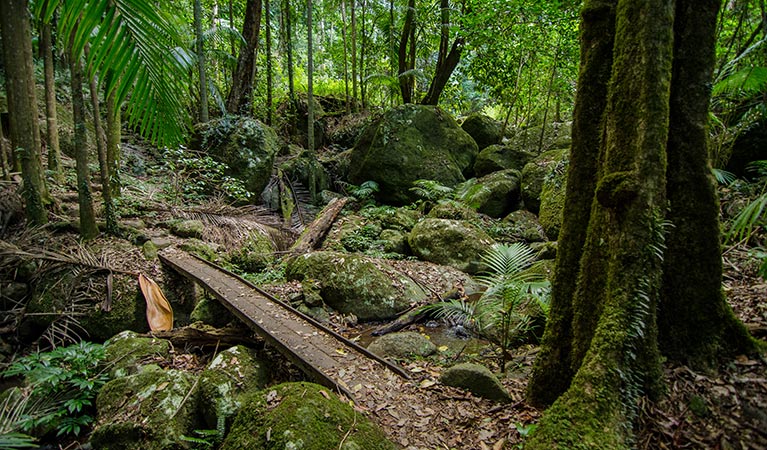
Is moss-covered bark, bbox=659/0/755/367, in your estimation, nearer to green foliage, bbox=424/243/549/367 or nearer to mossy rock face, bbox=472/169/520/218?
green foliage, bbox=424/243/549/367

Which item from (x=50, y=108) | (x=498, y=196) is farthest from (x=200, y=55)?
(x=498, y=196)

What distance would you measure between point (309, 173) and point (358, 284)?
6099 millimetres

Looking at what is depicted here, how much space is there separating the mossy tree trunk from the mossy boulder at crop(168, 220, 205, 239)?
638cm

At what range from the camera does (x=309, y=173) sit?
35.9 feet

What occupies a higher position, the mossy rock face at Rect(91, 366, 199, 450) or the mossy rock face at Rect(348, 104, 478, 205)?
the mossy rock face at Rect(348, 104, 478, 205)

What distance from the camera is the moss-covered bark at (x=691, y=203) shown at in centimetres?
212

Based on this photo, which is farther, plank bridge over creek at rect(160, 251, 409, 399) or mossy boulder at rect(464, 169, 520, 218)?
mossy boulder at rect(464, 169, 520, 218)

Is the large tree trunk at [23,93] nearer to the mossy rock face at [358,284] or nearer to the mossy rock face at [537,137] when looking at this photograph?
the mossy rock face at [358,284]

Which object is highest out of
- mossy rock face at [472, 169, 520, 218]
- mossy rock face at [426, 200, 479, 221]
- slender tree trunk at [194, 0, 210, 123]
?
slender tree trunk at [194, 0, 210, 123]

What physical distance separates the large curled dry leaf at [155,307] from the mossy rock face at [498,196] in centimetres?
687

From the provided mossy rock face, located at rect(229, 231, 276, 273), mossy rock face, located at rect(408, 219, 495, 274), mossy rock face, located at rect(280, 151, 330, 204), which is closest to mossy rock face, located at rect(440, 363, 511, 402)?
mossy rock face, located at rect(408, 219, 495, 274)

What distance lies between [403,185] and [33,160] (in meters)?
7.72

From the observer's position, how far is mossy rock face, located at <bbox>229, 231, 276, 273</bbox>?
21.7 ft

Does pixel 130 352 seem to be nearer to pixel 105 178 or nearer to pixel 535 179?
pixel 105 178
